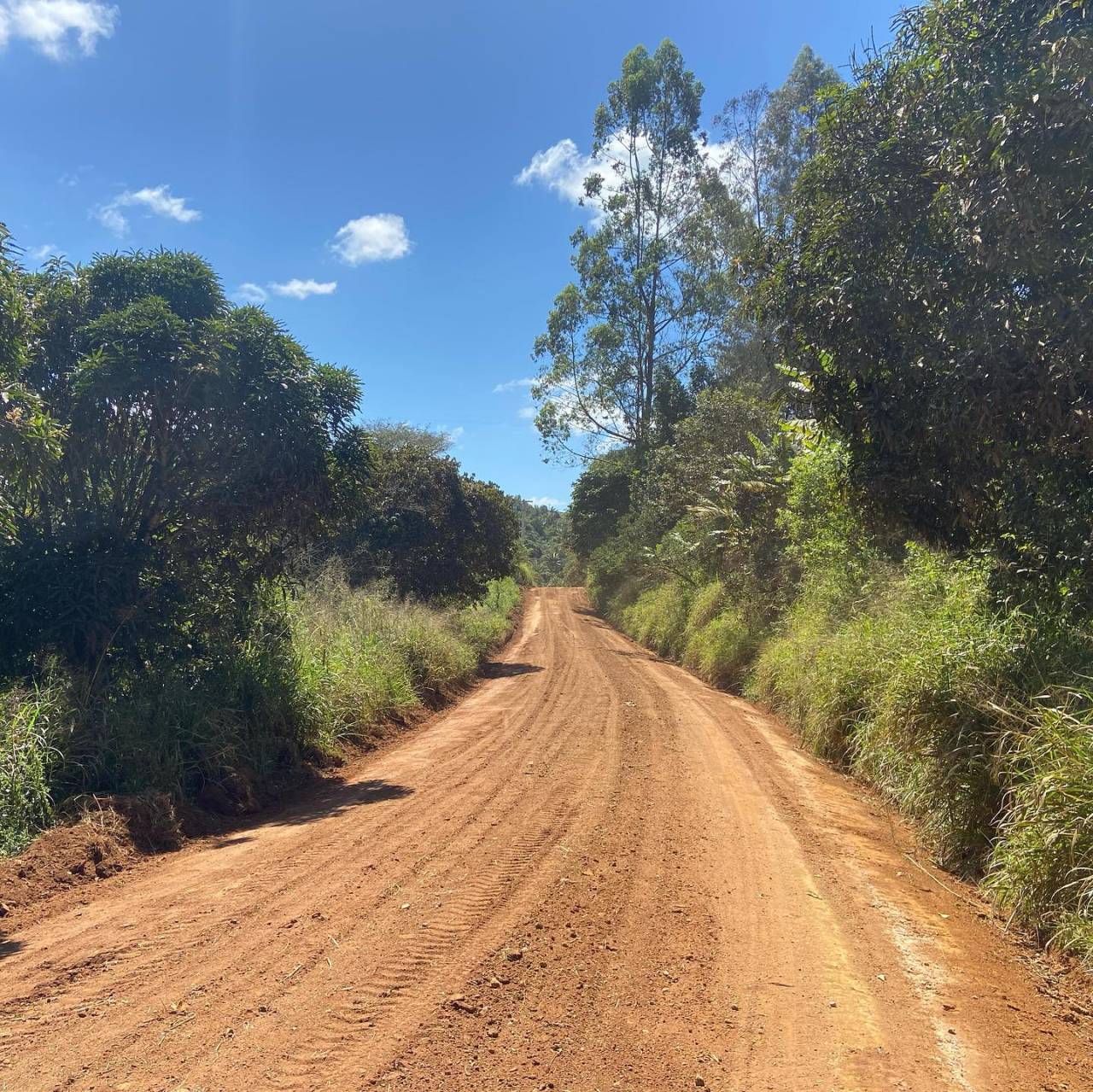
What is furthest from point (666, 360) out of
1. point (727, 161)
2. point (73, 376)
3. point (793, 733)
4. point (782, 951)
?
point (782, 951)

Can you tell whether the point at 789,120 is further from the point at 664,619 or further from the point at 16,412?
the point at 16,412

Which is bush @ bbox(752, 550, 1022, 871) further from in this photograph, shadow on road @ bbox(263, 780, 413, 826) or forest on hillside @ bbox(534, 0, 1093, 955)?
shadow on road @ bbox(263, 780, 413, 826)

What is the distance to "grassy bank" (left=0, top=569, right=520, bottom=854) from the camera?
5547 millimetres

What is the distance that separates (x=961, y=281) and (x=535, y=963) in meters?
5.17

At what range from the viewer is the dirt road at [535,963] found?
9.30ft

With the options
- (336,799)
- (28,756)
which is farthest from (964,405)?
(28,756)

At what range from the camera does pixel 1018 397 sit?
484 cm

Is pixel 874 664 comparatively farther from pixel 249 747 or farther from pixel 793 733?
pixel 249 747

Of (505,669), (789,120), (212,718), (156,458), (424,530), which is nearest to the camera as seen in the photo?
(212,718)

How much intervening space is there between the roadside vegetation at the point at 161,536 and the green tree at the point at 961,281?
5274 millimetres

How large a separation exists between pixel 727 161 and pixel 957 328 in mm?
31371

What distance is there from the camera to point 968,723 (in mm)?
5496

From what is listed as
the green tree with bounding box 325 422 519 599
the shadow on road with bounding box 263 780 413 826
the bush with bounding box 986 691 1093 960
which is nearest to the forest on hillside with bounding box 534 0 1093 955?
the bush with bounding box 986 691 1093 960

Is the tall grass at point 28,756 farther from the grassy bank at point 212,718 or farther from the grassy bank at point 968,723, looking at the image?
the grassy bank at point 968,723
